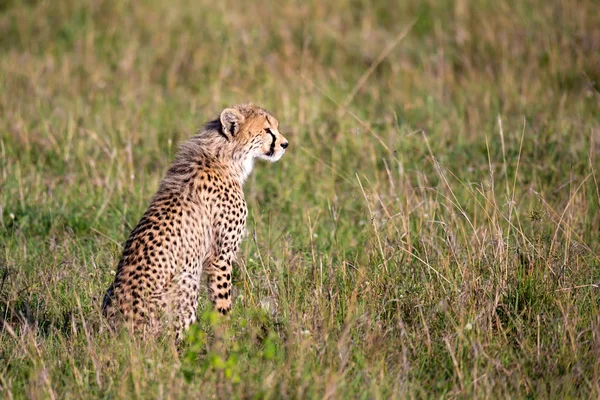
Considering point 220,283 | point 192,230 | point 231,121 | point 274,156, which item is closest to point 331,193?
point 274,156

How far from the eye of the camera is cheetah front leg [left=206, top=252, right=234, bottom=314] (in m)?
4.04

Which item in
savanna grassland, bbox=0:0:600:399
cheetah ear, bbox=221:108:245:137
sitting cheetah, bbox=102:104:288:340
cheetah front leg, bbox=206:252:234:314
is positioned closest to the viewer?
savanna grassland, bbox=0:0:600:399

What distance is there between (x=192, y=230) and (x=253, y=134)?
0.68 metres

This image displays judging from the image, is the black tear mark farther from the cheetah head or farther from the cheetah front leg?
the cheetah front leg

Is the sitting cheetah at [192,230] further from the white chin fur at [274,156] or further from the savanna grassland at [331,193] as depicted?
the savanna grassland at [331,193]

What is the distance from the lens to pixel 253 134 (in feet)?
14.5

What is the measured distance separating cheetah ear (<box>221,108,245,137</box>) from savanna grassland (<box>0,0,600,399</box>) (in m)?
0.38

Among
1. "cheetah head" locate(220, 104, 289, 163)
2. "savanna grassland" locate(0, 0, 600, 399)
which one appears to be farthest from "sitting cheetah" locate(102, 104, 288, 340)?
"savanna grassland" locate(0, 0, 600, 399)

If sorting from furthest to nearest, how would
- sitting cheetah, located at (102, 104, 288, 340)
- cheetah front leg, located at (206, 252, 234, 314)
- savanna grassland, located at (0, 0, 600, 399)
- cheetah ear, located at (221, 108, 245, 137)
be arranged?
cheetah ear, located at (221, 108, 245, 137), cheetah front leg, located at (206, 252, 234, 314), sitting cheetah, located at (102, 104, 288, 340), savanna grassland, located at (0, 0, 600, 399)

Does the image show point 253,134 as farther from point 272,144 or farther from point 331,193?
point 331,193

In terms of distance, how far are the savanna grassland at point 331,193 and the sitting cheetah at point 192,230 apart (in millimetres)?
128

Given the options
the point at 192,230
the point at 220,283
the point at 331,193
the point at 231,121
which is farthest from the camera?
the point at 331,193

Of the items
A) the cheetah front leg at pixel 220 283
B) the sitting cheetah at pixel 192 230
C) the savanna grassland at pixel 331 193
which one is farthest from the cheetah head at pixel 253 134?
the cheetah front leg at pixel 220 283

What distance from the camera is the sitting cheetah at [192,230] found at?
142 inches
